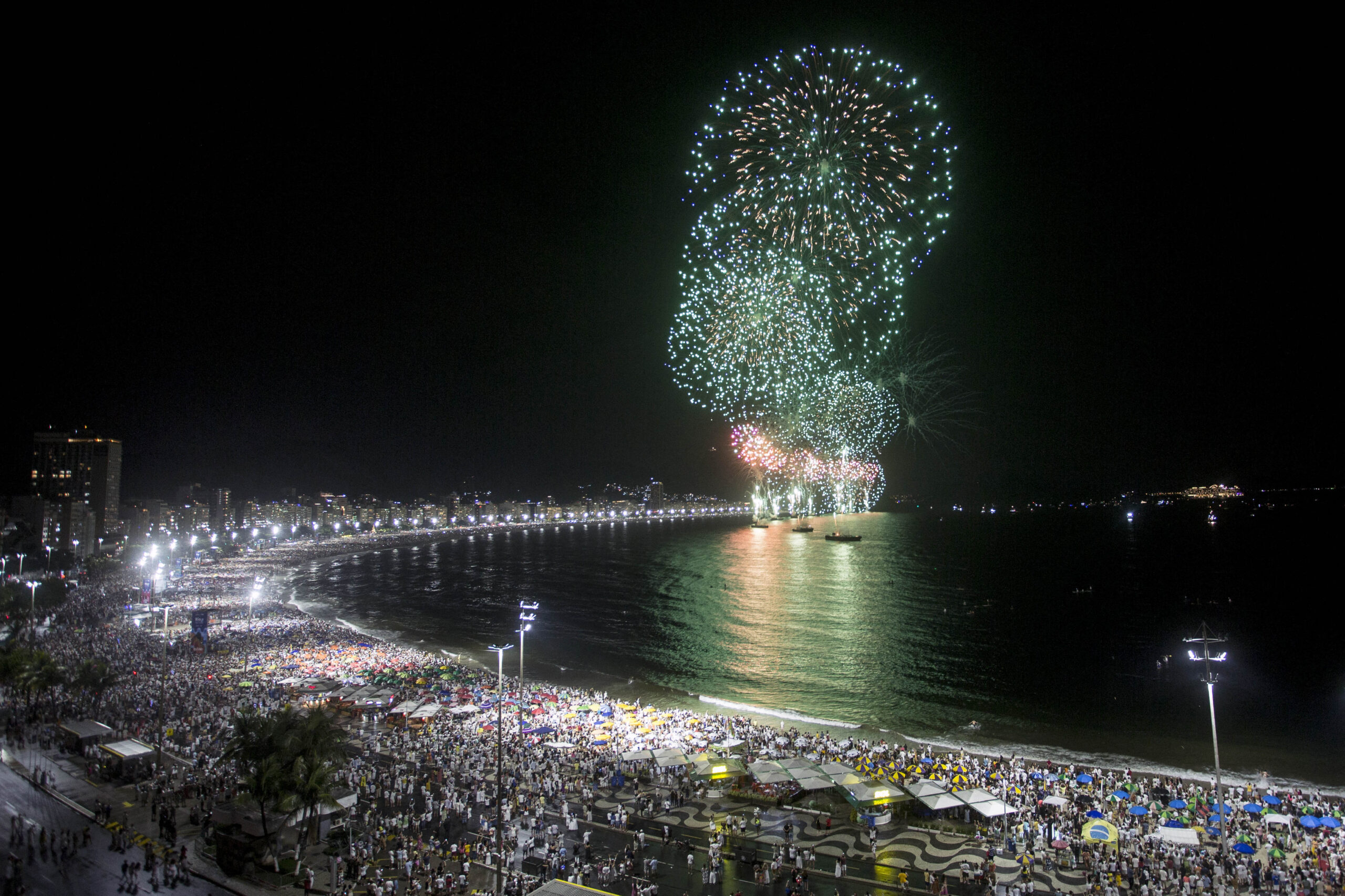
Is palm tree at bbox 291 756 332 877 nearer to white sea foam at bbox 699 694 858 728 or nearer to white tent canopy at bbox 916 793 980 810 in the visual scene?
white tent canopy at bbox 916 793 980 810

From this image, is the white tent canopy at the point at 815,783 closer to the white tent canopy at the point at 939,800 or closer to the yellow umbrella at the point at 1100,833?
the white tent canopy at the point at 939,800

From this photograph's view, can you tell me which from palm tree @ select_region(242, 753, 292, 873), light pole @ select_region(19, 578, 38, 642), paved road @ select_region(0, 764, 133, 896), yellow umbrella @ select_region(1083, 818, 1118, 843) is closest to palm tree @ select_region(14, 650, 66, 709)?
paved road @ select_region(0, 764, 133, 896)

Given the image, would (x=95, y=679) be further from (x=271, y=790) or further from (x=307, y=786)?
(x=307, y=786)

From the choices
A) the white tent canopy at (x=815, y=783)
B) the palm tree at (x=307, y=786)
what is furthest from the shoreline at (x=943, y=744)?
the palm tree at (x=307, y=786)

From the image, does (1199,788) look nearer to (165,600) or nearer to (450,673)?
(450,673)

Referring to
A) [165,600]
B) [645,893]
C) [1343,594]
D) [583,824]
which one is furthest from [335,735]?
[1343,594]

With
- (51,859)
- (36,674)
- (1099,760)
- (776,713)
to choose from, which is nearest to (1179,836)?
(1099,760)

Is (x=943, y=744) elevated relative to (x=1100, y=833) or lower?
lower
